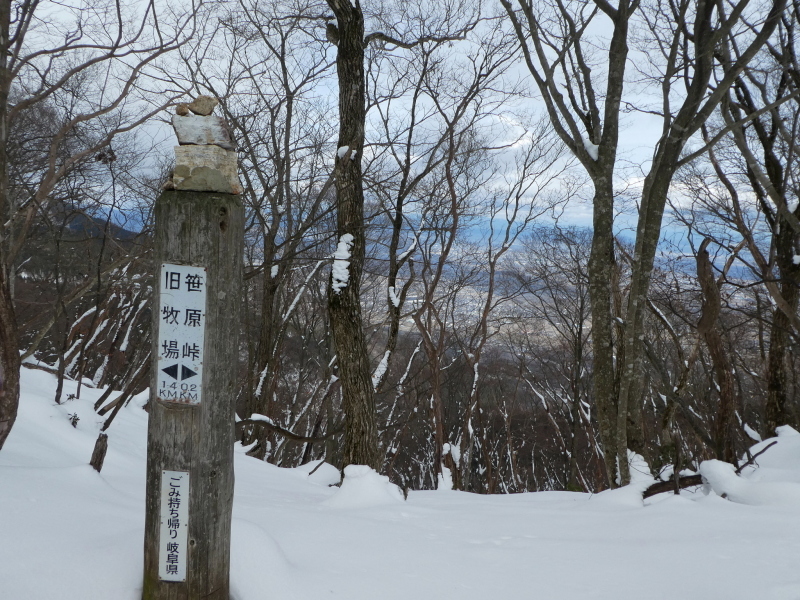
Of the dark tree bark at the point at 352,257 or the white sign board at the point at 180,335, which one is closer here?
the white sign board at the point at 180,335

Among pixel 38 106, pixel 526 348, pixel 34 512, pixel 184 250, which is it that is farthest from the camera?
pixel 526 348

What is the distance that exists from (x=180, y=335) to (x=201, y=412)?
26cm

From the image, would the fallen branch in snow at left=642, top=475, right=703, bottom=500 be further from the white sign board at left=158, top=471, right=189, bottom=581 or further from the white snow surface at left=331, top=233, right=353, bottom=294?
the white sign board at left=158, top=471, right=189, bottom=581

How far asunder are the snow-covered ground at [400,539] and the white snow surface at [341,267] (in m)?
1.76

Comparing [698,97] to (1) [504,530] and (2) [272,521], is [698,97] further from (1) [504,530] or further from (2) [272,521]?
(2) [272,521]

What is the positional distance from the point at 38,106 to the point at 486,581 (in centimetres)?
884

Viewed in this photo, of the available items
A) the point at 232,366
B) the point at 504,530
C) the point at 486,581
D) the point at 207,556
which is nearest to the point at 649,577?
the point at 486,581

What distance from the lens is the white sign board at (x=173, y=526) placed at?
178cm

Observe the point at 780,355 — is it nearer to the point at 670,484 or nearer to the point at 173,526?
the point at 670,484

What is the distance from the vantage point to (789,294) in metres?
6.77

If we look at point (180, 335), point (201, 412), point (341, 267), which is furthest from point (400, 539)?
point (341, 267)

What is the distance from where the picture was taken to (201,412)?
69.8 inches

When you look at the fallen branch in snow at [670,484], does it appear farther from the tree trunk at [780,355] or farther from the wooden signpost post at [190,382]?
the tree trunk at [780,355]

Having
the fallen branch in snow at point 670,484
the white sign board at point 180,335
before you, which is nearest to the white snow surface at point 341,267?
the fallen branch in snow at point 670,484
